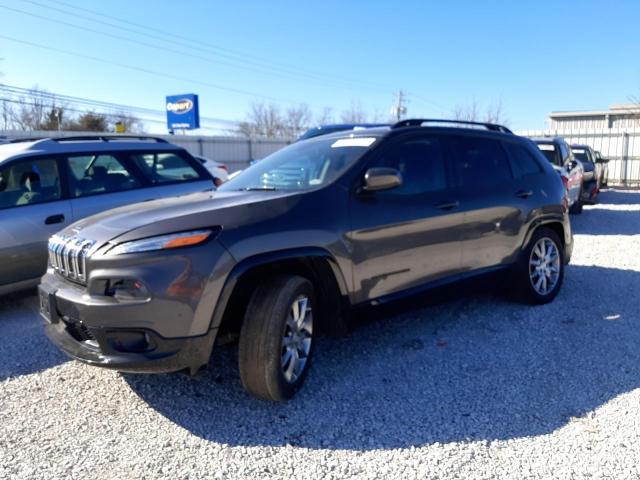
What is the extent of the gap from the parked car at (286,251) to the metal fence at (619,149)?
21223 millimetres

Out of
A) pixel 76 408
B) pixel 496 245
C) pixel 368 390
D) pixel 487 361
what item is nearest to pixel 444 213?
pixel 496 245

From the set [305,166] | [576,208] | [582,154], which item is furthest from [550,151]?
[305,166]

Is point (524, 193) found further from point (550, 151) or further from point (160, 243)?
point (550, 151)

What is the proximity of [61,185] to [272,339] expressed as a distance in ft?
11.9

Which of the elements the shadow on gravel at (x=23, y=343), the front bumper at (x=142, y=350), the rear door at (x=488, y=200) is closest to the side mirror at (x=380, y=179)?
the rear door at (x=488, y=200)

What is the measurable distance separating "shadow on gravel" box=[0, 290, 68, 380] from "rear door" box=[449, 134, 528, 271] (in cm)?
346

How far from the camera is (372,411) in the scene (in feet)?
11.0

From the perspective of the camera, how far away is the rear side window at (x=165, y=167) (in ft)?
21.0

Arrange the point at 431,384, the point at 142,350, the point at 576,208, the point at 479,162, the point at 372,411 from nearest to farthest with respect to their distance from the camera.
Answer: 1. the point at 142,350
2. the point at 372,411
3. the point at 431,384
4. the point at 479,162
5. the point at 576,208

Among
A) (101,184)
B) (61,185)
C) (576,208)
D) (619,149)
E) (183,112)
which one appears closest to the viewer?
(61,185)

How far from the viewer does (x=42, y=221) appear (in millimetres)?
5340

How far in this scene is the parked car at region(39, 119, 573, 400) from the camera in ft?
9.89

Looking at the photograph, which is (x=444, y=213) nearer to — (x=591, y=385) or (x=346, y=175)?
(x=346, y=175)

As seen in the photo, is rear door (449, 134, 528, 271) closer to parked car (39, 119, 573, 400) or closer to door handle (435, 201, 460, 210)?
parked car (39, 119, 573, 400)
